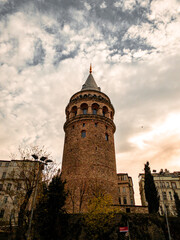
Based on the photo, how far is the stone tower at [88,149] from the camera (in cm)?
2327

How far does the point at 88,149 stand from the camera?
2573 cm

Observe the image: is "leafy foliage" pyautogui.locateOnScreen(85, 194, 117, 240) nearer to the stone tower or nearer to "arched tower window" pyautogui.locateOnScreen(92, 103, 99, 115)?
the stone tower

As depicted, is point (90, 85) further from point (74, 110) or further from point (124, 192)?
point (124, 192)

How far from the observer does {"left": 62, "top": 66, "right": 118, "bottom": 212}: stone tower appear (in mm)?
23266

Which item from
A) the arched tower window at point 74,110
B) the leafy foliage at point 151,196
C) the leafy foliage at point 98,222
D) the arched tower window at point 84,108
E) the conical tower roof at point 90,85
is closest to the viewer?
the leafy foliage at point 98,222

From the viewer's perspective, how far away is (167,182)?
45.7m

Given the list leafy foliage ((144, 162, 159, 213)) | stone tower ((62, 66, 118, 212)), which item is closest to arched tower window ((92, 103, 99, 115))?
stone tower ((62, 66, 118, 212))

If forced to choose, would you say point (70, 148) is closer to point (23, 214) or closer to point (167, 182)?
point (23, 214)

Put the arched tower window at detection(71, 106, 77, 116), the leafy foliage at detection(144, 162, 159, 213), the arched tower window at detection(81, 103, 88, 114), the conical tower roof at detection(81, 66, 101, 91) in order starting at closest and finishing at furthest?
the leafy foliage at detection(144, 162, 159, 213), the arched tower window at detection(81, 103, 88, 114), the arched tower window at detection(71, 106, 77, 116), the conical tower roof at detection(81, 66, 101, 91)

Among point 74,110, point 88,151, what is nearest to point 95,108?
point 74,110

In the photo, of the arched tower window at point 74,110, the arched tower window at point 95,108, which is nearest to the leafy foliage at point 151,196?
the arched tower window at point 95,108

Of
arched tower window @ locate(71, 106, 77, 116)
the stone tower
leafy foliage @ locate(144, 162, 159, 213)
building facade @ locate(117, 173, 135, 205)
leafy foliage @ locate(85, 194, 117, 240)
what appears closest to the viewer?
leafy foliage @ locate(85, 194, 117, 240)

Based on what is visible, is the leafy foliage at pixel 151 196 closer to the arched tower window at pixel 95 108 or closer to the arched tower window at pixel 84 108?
the arched tower window at pixel 95 108

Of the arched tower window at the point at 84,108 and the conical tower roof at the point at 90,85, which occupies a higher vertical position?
the conical tower roof at the point at 90,85
